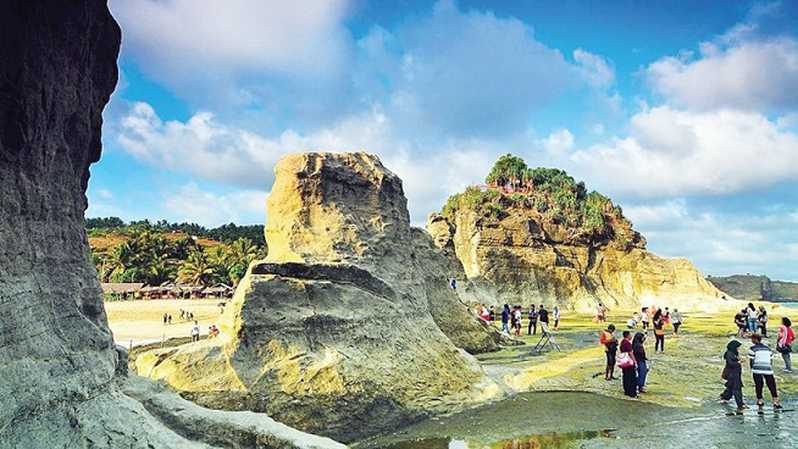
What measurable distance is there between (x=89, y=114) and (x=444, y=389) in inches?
381

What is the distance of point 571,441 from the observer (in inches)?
433

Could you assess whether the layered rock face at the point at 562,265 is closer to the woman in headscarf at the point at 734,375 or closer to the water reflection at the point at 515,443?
the woman in headscarf at the point at 734,375

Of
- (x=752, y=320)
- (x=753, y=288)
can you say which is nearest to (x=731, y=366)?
(x=752, y=320)

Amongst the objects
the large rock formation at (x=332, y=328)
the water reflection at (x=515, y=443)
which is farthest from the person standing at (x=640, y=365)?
the water reflection at (x=515, y=443)

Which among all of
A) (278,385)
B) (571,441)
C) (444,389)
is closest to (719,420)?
(571,441)

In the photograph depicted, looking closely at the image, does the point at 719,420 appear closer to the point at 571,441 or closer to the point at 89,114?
the point at 571,441

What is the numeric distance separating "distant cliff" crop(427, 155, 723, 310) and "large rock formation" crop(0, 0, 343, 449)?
184 feet

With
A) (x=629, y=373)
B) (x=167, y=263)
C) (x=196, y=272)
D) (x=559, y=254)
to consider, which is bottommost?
(x=629, y=373)

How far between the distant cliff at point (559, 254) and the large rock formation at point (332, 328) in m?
47.5

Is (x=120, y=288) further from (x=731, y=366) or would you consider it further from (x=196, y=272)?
(x=731, y=366)

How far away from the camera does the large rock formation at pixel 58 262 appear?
5223mm

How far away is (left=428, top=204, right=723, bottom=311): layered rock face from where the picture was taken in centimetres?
6794

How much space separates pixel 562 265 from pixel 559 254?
1775mm

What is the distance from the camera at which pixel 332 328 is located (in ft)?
40.9
